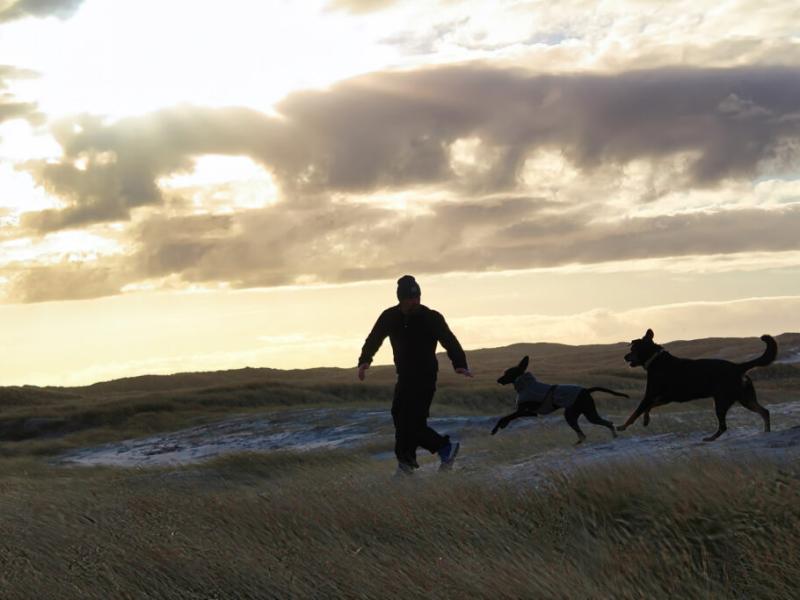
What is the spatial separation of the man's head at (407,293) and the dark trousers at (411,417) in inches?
40.1

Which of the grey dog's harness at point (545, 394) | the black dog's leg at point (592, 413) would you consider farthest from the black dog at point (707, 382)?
the grey dog's harness at point (545, 394)

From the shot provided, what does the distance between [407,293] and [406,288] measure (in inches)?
2.8

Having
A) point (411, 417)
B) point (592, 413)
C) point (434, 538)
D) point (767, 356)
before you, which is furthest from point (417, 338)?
point (434, 538)

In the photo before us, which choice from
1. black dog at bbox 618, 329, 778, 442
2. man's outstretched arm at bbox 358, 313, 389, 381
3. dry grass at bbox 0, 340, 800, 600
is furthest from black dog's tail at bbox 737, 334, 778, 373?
man's outstretched arm at bbox 358, 313, 389, 381

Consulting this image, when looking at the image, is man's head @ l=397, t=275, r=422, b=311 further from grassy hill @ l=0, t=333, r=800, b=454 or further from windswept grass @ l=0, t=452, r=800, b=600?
grassy hill @ l=0, t=333, r=800, b=454

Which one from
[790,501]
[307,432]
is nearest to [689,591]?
[790,501]

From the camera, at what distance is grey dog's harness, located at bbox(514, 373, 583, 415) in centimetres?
1331

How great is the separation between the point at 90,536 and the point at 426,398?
18.1ft

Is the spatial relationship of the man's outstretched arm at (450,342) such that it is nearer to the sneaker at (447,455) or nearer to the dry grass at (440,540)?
the sneaker at (447,455)

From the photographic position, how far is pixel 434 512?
28.9 ft

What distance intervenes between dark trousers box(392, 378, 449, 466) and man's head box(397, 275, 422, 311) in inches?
40.1

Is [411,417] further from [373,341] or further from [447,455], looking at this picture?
[373,341]

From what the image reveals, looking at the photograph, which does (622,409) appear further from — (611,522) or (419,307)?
(611,522)

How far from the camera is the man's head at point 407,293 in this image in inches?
503
